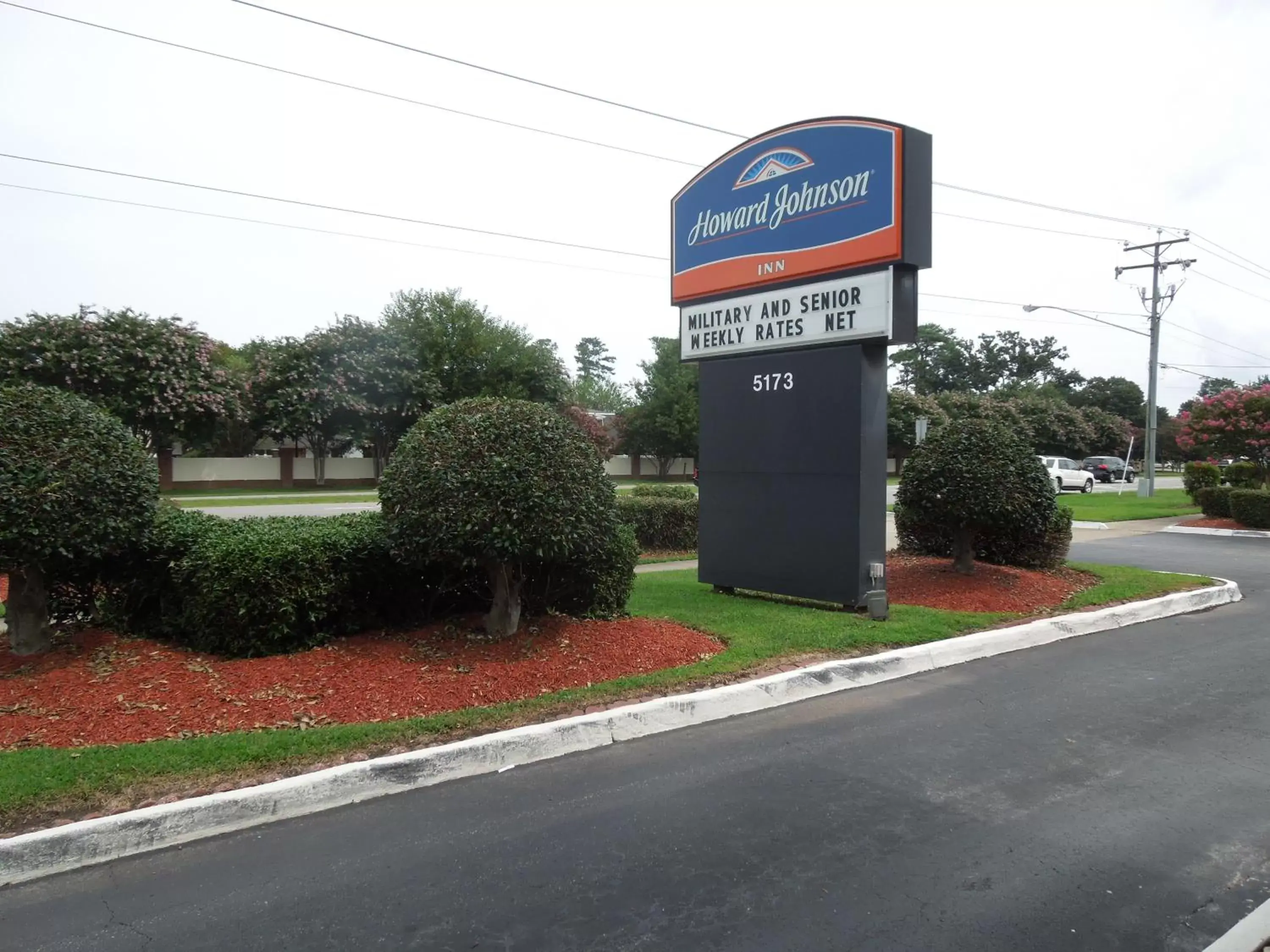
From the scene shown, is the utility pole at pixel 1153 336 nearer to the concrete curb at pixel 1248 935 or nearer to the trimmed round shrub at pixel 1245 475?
the trimmed round shrub at pixel 1245 475

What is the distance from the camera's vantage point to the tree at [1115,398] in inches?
3260

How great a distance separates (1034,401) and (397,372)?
149ft

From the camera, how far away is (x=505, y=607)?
711cm

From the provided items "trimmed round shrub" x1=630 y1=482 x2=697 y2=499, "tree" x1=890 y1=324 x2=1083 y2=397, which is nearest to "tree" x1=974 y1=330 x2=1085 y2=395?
"tree" x1=890 y1=324 x2=1083 y2=397

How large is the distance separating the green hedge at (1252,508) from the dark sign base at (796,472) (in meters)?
17.3

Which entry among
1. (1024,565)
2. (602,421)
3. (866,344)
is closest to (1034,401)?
(602,421)

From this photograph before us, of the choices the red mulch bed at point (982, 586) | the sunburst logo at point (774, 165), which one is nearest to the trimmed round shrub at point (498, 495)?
the sunburst logo at point (774, 165)

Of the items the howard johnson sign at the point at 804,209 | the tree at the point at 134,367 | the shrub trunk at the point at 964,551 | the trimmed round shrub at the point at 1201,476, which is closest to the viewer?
the howard johnson sign at the point at 804,209

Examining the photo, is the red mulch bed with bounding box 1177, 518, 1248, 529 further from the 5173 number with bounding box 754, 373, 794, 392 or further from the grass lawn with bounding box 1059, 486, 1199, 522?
the 5173 number with bounding box 754, 373, 794, 392

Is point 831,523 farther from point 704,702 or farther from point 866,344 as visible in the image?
point 704,702

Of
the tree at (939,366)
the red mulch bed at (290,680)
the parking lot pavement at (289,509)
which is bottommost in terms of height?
the parking lot pavement at (289,509)

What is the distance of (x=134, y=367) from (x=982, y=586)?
30026mm

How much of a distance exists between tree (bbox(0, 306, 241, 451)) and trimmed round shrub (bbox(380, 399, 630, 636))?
25.5 meters

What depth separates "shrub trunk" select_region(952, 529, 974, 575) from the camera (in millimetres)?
11352
